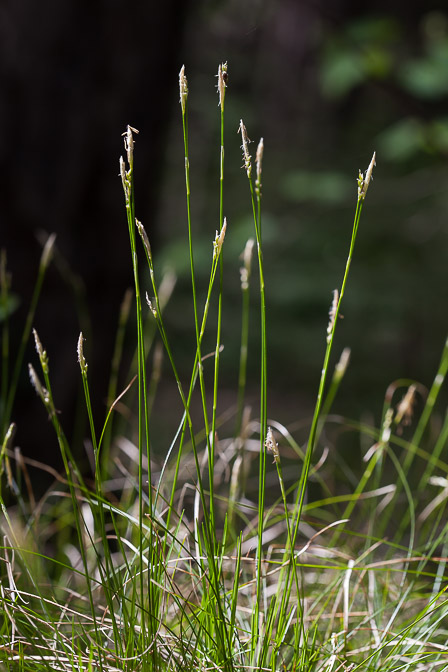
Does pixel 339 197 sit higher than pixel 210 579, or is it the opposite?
pixel 339 197

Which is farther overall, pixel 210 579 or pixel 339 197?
pixel 339 197

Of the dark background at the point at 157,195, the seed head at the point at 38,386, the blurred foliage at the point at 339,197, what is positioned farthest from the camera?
the blurred foliage at the point at 339,197

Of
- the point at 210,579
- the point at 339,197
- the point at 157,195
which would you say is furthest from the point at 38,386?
the point at 339,197

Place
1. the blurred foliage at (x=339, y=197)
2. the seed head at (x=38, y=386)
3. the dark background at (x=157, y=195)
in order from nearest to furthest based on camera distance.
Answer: the seed head at (x=38, y=386)
the dark background at (x=157, y=195)
the blurred foliage at (x=339, y=197)

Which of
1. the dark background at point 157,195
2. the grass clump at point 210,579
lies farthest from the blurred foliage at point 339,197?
the grass clump at point 210,579

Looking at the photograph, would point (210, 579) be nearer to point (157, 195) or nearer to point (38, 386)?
point (38, 386)

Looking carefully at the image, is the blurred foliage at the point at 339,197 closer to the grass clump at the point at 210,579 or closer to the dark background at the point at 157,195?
the dark background at the point at 157,195

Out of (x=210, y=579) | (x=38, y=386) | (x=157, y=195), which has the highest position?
(x=157, y=195)

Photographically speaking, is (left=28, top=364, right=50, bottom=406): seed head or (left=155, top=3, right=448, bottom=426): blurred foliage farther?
(left=155, top=3, right=448, bottom=426): blurred foliage

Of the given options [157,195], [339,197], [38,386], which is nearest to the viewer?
[38,386]

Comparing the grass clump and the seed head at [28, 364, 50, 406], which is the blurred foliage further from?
the seed head at [28, 364, 50, 406]

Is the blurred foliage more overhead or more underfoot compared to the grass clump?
more overhead

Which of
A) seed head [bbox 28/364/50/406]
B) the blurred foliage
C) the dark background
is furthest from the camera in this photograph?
the blurred foliage

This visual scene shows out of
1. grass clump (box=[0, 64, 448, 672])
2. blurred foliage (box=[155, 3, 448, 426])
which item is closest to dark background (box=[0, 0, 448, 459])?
blurred foliage (box=[155, 3, 448, 426])
